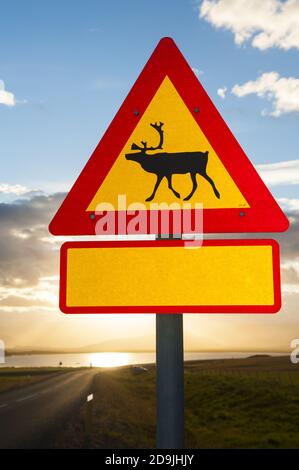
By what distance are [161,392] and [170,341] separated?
0.22 m

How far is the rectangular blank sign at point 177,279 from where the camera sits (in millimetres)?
2191

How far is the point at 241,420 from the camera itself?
1808 cm

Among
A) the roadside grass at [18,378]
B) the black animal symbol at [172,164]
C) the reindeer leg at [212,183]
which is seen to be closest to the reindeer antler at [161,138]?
the black animal symbol at [172,164]

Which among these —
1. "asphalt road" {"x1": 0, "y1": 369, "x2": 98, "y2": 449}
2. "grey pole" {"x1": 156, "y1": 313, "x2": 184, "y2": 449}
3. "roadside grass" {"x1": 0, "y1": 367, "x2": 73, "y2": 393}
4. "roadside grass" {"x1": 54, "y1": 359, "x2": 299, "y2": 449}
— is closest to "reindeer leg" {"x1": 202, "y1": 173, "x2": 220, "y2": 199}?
"grey pole" {"x1": 156, "y1": 313, "x2": 184, "y2": 449}

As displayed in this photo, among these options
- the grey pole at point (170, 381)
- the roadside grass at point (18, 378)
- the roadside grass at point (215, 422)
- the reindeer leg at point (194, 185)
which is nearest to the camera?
the grey pole at point (170, 381)

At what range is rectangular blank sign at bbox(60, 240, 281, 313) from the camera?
7.19 feet

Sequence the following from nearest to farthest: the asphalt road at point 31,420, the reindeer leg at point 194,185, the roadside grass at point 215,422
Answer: the reindeer leg at point 194,185, the asphalt road at point 31,420, the roadside grass at point 215,422

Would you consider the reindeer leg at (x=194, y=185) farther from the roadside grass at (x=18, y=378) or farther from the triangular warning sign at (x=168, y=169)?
the roadside grass at (x=18, y=378)

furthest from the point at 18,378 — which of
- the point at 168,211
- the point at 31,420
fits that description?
the point at 168,211

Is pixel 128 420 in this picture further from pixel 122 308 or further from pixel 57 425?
pixel 122 308

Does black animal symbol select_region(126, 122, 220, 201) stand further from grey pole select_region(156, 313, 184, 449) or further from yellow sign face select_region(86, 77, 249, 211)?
grey pole select_region(156, 313, 184, 449)

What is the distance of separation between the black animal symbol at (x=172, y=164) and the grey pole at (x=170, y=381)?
0.59 m
